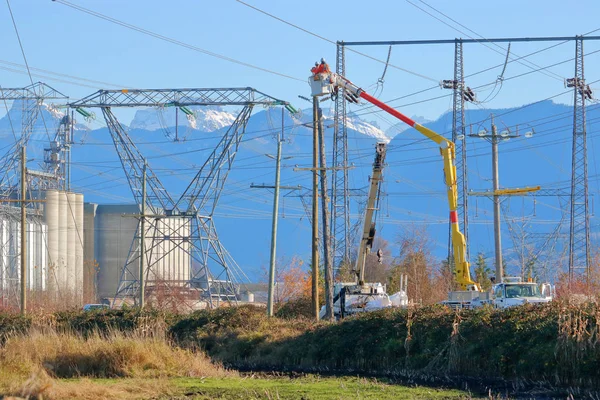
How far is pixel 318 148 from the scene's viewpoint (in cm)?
4662

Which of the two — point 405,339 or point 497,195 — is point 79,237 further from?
point 405,339

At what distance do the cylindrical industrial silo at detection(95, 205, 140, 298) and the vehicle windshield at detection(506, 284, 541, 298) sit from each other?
6801 centimetres

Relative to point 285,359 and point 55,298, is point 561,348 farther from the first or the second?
point 55,298

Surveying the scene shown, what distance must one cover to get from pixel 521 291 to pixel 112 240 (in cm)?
7063

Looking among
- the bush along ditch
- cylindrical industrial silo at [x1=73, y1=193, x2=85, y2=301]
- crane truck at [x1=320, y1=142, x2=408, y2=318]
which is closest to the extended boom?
crane truck at [x1=320, y1=142, x2=408, y2=318]

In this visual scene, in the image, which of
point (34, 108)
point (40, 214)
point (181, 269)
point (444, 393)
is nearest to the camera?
point (444, 393)

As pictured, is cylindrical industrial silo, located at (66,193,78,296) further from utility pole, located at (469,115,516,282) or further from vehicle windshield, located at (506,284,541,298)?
vehicle windshield, located at (506,284,541,298)

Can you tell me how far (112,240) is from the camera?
105 meters

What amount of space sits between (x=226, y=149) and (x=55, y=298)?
20.6 m

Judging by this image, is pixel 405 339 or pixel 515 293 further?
pixel 515 293

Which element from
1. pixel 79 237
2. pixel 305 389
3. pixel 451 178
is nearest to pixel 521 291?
pixel 451 178

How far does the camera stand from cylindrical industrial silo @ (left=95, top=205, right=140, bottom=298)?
104188 millimetres

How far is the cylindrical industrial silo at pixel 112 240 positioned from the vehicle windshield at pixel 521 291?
6801cm

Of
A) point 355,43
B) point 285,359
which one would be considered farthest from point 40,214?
point 285,359
